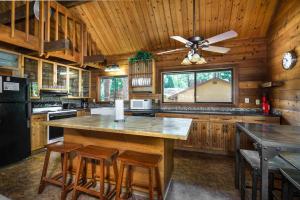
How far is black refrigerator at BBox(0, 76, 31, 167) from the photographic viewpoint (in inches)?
117

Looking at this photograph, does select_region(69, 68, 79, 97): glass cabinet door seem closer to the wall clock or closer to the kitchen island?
the kitchen island

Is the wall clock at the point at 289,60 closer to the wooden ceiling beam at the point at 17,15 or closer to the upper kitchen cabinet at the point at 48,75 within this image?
the wooden ceiling beam at the point at 17,15

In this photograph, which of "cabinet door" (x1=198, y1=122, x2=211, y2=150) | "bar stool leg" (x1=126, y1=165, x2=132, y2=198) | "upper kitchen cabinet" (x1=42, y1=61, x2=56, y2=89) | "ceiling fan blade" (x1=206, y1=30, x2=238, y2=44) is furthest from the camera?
"upper kitchen cabinet" (x1=42, y1=61, x2=56, y2=89)

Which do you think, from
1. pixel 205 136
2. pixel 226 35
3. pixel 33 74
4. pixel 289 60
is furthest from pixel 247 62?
pixel 33 74

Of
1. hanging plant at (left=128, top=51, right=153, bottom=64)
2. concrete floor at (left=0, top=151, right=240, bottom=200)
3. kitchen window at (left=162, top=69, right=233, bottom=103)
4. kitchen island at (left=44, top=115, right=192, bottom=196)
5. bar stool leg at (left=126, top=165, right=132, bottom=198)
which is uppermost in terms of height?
hanging plant at (left=128, top=51, right=153, bottom=64)

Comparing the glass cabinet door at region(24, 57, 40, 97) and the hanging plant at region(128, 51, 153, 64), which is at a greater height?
the hanging plant at region(128, 51, 153, 64)

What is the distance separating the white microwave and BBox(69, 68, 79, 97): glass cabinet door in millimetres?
1934

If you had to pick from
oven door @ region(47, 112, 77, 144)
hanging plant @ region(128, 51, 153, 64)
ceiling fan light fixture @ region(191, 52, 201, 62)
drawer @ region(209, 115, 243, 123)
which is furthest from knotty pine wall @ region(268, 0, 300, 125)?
oven door @ region(47, 112, 77, 144)

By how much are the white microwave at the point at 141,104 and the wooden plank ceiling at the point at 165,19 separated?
1.59 metres

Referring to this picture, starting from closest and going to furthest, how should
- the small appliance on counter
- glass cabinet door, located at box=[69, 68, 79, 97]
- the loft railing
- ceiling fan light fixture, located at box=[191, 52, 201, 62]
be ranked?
ceiling fan light fixture, located at box=[191, 52, 201, 62] < the loft railing < glass cabinet door, located at box=[69, 68, 79, 97] < the small appliance on counter

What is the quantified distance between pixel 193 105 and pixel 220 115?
94 centimetres

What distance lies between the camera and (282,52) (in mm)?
3152

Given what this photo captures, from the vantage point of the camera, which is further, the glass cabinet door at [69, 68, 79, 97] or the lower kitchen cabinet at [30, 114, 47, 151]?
the glass cabinet door at [69, 68, 79, 97]

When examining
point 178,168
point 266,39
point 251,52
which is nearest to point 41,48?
point 178,168
